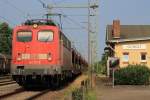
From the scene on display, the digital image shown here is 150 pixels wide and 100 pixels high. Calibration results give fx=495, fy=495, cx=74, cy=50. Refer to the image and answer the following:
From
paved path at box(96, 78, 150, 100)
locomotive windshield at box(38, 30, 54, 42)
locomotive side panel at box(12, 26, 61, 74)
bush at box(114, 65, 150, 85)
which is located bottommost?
paved path at box(96, 78, 150, 100)

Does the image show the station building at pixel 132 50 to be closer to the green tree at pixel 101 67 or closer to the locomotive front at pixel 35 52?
the locomotive front at pixel 35 52

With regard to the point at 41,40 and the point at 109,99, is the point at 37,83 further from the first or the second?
the point at 109,99

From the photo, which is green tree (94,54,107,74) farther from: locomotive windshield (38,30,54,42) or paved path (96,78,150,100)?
locomotive windshield (38,30,54,42)

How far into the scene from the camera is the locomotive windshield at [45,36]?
28.8 m

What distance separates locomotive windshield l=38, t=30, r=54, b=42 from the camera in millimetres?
28844

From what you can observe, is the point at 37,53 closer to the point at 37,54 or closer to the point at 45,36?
the point at 37,54

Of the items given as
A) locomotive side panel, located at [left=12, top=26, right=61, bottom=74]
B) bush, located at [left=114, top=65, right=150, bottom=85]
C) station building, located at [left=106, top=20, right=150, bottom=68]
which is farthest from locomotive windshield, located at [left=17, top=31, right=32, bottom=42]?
station building, located at [left=106, top=20, right=150, bottom=68]

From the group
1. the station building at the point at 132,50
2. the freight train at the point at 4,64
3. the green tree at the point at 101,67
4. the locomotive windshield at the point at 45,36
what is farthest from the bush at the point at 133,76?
the green tree at the point at 101,67

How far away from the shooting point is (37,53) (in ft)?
93.6

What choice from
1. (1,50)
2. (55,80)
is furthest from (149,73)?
(1,50)

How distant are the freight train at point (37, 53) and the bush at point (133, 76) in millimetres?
8096

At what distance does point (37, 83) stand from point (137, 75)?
9.38 metres

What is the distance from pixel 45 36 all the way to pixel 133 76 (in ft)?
32.2

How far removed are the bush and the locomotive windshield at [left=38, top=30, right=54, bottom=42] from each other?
9.21 m
